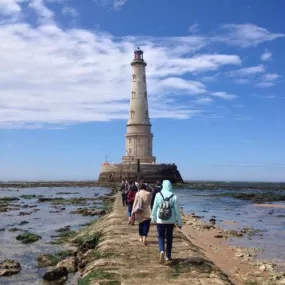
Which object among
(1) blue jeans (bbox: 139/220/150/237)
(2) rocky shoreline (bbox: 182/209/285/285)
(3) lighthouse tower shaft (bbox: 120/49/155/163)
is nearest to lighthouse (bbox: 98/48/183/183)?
(3) lighthouse tower shaft (bbox: 120/49/155/163)

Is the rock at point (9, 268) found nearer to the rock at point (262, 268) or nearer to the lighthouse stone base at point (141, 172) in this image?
the rock at point (262, 268)

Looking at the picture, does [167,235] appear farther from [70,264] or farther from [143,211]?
[70,264]

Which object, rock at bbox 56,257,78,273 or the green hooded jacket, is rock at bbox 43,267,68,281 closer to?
rock at bbox 56,257,78,273

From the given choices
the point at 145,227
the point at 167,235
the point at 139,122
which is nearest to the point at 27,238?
the point at 145,227

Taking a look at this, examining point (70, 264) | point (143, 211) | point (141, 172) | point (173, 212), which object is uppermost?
point (141, 172)

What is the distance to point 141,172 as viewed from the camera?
196ft

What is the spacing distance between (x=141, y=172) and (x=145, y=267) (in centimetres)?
5258

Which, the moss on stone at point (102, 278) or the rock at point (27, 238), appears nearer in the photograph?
the moss on stone at point (102, 278)

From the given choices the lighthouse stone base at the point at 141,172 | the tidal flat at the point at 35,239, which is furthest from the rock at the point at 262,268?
the lighthouse stone base at the point at 141,172

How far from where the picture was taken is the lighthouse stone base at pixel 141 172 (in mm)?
60156

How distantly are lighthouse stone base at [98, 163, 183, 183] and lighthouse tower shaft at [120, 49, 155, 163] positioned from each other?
1.69m

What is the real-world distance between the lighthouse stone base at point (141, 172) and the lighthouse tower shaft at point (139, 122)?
1.69 meters

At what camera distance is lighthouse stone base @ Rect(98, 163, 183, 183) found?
60156 mm

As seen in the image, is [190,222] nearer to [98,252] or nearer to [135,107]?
[98,252]
